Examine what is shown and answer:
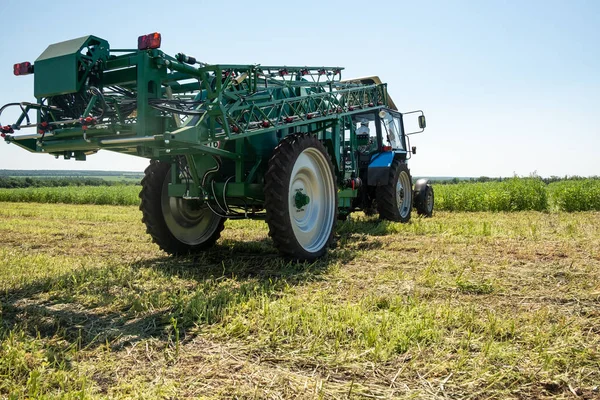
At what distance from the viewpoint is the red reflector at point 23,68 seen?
4711 millimetres

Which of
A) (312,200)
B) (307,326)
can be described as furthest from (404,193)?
(307,326)

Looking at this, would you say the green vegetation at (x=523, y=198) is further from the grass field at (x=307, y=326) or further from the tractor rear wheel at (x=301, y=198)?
the tractor rear wheel at (x=301, y=198)

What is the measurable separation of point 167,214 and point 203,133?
1915 millimetres

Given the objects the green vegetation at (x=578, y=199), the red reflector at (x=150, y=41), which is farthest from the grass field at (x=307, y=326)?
the green vegetation at (x=578, y=199)

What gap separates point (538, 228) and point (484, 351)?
6595mm

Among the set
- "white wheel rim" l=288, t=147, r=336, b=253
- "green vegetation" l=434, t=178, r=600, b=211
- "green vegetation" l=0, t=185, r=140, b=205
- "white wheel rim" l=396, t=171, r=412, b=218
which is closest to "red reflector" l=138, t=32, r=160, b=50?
"white wheel rim" l=288, t=147, r=336, b=253

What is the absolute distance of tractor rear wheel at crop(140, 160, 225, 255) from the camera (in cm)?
624

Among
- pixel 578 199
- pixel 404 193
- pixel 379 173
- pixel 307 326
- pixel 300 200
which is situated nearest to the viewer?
pixel 307 326

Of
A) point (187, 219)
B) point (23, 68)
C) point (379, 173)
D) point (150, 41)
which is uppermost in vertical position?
point (150, 41)

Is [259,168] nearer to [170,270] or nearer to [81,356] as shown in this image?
[170,270]

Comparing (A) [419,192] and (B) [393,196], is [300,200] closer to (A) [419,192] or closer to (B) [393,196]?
(B) [393,196]

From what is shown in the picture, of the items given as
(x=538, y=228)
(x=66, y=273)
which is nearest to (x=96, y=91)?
(x=66, y=273)

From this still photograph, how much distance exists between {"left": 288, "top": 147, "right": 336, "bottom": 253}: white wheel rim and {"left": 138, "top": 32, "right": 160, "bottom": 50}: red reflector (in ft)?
6.95

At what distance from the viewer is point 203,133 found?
4.85 metres
